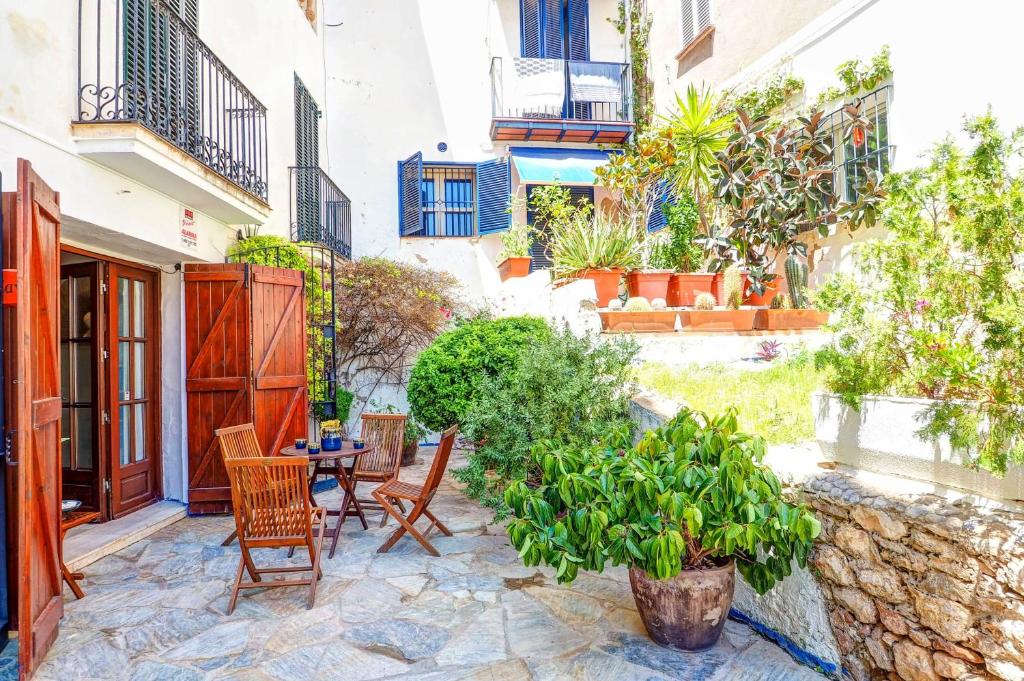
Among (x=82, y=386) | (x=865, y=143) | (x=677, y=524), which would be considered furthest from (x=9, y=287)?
(x=865, y=143)

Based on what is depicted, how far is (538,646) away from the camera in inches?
139

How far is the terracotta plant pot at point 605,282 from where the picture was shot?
7.50 meters

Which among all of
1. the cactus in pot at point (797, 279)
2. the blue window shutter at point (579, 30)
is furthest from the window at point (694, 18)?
the cactus in pot at point (797, 279)

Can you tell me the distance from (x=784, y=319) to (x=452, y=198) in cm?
743

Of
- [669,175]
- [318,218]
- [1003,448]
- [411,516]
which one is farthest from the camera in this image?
[318,218]

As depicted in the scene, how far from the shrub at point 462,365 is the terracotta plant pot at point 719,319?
5.15 feet

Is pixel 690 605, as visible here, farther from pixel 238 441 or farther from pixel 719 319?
pixel 238 441

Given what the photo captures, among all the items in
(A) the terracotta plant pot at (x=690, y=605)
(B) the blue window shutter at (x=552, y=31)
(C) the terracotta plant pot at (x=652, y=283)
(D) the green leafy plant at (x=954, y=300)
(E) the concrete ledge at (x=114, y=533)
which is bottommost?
(E) the concrete ledge at (x=114, y=533)

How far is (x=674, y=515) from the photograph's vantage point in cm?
305

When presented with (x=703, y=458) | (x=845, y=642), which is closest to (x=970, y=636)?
(x=845, y=642)

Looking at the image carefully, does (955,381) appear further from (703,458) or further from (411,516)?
(411,516)

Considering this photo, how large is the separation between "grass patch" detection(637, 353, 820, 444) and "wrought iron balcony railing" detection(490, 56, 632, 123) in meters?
7.63

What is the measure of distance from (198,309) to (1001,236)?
679cm

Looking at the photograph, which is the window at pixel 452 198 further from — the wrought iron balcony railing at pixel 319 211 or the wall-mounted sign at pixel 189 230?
the wall-mounted sign at pixel 189 230
